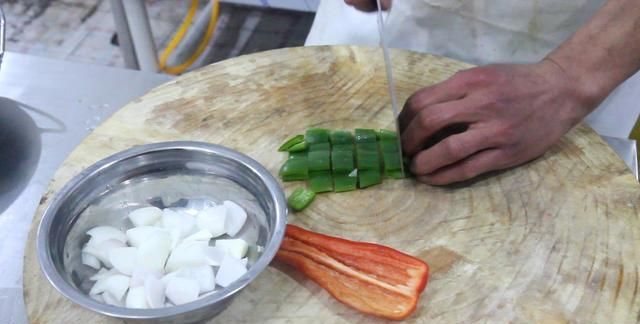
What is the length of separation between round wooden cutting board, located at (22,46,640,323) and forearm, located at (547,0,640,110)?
10 cm

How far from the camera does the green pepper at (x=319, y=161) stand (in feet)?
3.45

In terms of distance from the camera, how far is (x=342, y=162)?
3.47 ft

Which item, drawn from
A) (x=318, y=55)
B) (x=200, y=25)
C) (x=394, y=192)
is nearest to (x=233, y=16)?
(x=200, y=25)

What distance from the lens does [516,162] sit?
1040 millimetres

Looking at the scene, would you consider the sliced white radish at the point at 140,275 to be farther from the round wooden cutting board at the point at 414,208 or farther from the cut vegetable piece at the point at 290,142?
the cut vegetable piece at the point at 290,142

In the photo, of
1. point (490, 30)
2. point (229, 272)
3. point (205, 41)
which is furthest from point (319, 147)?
point (205, 41)

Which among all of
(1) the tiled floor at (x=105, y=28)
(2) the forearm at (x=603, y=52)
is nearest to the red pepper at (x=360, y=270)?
(2) the forearm at (x=603, y=52)

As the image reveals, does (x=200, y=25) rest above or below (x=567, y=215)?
below

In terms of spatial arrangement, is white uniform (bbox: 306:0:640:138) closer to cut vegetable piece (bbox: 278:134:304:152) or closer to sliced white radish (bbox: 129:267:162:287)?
cut vegetable piece (bbox: 278:134:304:152)

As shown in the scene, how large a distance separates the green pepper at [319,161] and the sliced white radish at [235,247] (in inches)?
7.6

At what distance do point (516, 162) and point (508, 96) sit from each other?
107 millimetres

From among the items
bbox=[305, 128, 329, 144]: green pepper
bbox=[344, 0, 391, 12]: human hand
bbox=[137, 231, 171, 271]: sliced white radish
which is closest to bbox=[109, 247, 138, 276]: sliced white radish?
bbox=[137, 231, 171, 271]: sliced white radish

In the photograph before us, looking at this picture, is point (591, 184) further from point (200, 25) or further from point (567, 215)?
point (200, 25)

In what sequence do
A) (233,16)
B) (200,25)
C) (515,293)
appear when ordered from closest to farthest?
(515,293), (200,25), (233,16)
